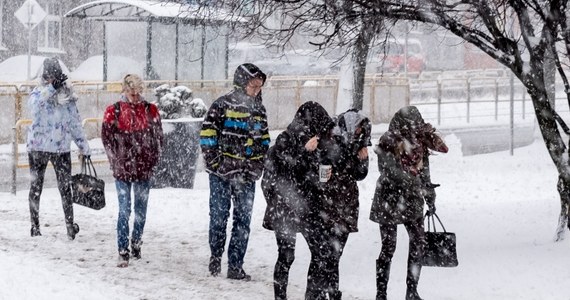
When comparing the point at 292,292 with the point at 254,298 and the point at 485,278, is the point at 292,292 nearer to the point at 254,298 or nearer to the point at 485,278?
the point at 254,298

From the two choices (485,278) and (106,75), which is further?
(106,75)

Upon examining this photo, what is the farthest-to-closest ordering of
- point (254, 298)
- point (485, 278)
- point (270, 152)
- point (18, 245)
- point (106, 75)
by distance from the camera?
1. point (106, 75)
2. point (18, 245)
3. point (485, 278)
4. point (254, 298)
5. point (270, 152)

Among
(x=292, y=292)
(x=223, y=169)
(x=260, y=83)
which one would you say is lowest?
(x=292, y=292)

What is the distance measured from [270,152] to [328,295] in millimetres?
1067

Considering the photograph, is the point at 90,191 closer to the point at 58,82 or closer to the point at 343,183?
the point at 58,82

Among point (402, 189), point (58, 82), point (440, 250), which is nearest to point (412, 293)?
point (440, 250)

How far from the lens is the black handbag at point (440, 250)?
762 cm

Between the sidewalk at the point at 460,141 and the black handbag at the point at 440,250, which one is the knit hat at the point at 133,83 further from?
the sidewalk at the point at 460,141

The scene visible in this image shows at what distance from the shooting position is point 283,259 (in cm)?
735

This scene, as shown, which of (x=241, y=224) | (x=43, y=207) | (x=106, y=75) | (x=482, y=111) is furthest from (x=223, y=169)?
(x=482, y=111)

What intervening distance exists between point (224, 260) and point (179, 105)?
6628 mm

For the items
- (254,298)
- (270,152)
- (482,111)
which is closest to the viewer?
(270,152)

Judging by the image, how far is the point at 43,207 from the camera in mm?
12727

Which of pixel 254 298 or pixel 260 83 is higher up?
pixel 260 83
